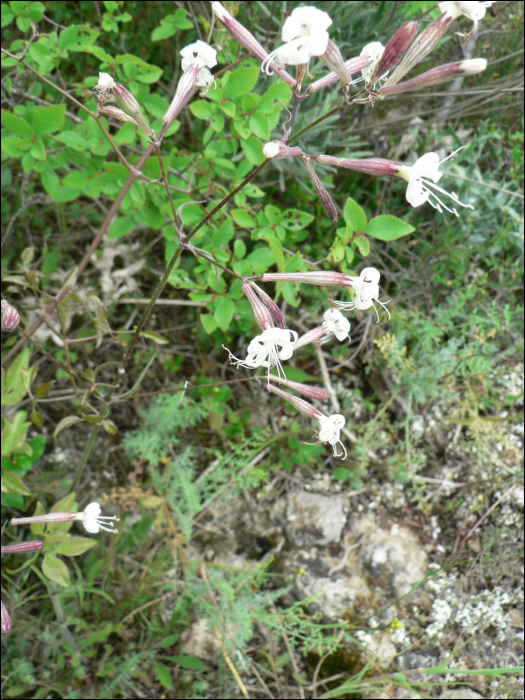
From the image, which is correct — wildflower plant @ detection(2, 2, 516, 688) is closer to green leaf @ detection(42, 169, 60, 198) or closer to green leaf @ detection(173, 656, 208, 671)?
green leaf @ detection(42, 169, 60, 198)

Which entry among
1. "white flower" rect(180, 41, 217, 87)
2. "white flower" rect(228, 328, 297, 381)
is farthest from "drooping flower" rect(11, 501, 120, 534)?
"white flower" rect(180, 41, 217, 87)

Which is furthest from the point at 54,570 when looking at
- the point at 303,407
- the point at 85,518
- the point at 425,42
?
the point at 425,42

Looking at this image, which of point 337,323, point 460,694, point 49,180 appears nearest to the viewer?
point 337,323

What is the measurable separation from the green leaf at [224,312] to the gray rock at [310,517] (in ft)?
3.80

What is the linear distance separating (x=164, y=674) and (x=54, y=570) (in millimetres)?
905

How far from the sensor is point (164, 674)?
2002mm

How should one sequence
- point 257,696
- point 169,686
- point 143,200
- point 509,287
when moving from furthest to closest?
point 509,287 < point 257,696 < point 169,686 < point 143,200

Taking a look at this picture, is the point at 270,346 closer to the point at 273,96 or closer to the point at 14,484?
the point at 273,96

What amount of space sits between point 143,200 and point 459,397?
68.4 inches

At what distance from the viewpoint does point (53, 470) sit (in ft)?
7.95

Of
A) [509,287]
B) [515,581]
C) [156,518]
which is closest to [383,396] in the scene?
[509,287]

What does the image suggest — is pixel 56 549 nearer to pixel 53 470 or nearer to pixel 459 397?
pixel 53 470

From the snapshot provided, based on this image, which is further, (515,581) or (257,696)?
(515,581)

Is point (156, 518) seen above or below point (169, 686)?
above
